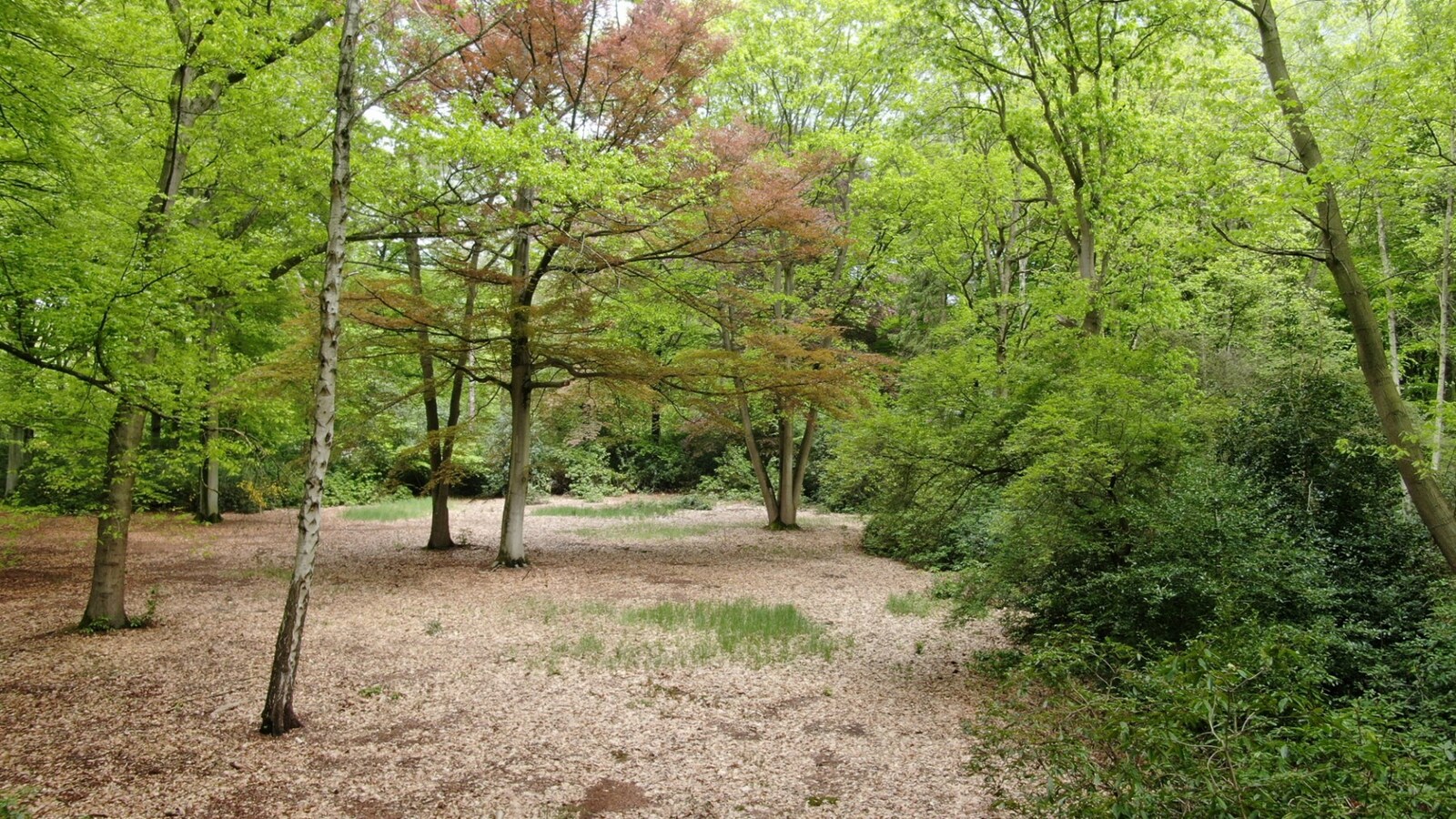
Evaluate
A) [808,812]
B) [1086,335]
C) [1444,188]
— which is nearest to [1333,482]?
[1086,335]

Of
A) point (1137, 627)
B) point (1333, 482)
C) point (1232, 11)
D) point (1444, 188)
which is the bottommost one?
point (1137, 627)

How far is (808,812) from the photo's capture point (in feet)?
13.5

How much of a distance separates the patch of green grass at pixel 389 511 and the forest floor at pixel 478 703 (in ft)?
30.2

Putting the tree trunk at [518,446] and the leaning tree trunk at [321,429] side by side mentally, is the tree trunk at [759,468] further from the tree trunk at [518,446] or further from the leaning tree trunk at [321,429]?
the leaning tree trunk at [321,429]

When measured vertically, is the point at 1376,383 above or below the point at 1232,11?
below

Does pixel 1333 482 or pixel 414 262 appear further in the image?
pixel 414 262

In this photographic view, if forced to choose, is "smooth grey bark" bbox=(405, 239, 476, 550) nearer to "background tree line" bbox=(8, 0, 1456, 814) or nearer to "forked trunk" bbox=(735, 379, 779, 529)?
"background tree line" bbox=(8, 0, 1456, 814)

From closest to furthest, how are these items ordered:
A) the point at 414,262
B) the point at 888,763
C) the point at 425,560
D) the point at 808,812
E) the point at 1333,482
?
the point at 808,812 → the point at 888,763 → the point at 1333,482 → the point at 414,262 → the point at 425,560

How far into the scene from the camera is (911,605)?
9219 mm

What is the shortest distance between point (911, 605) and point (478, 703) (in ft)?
18.1

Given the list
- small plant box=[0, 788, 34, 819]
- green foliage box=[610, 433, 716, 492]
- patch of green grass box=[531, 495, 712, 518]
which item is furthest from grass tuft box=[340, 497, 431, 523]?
small plant box=[0, 788, 34, 819]

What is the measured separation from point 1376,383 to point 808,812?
19.0 feet

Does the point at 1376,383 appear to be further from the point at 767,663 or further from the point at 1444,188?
the point at 1444,188

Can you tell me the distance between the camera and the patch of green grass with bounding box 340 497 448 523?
20156 millimetres
